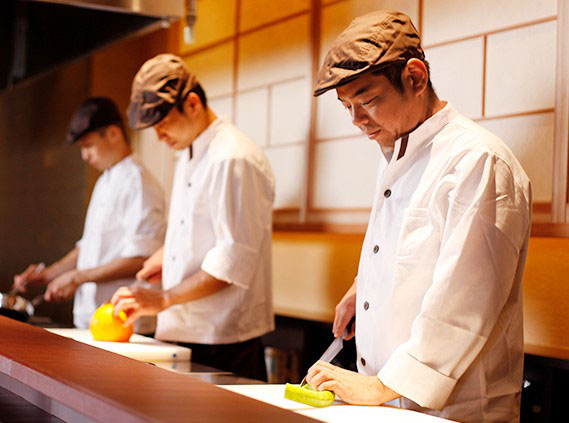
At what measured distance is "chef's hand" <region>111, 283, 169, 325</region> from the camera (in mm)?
2430

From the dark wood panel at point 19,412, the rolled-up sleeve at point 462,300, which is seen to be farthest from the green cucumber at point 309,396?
the dark wood panel at point 19,412

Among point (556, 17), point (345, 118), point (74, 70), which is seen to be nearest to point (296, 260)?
point (345, 118)

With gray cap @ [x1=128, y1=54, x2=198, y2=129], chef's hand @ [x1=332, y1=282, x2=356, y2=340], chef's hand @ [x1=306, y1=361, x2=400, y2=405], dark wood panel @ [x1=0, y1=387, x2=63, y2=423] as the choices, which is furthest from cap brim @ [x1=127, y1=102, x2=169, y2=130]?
chef's hand @ [x1=306, y1=361, x2=400, y2=405]

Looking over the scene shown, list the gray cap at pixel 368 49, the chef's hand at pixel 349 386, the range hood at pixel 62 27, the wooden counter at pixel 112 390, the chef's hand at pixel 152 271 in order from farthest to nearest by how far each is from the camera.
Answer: the range hood at pixel 62 27, the chef's hand at pixel 152 271, the gray cap at pixel 368 49, the chef's hand at pixel 349 386, the wooden counter at pixel 112 390

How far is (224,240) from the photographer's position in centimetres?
267

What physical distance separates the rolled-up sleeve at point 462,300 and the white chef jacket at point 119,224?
211 cm

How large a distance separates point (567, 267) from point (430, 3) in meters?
1.11

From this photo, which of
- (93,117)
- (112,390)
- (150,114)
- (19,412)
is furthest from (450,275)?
(93,117)

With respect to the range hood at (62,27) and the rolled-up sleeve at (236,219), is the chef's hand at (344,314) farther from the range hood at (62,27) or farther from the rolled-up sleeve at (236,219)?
the range hood at (62,27)

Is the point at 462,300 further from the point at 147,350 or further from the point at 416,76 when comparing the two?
the point at 147,350

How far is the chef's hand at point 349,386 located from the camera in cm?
159

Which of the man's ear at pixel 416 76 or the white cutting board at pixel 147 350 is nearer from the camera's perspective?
the man's ear at pixel 416 76

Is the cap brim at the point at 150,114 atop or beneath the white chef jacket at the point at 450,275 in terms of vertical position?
atop

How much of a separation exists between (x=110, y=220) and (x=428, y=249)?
232cm
